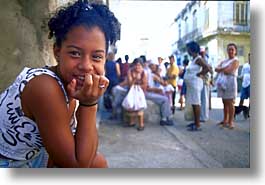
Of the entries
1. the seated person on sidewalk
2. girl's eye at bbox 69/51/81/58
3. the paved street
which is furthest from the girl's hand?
the seated person on sidewalk

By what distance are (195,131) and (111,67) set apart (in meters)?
0.51

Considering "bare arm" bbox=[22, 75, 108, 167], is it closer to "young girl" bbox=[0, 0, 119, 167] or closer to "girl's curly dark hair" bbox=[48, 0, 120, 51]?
"young girl" bbox=[0, 0, 119, 167]

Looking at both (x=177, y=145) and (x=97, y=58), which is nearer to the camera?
(x=97, y=58)

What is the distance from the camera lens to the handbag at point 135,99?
1.48 metres

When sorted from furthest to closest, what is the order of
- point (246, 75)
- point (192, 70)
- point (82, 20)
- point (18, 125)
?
1. point (192, 70)
2. point (246, 75)
3. point (82, 20)
4. point (18, 125)

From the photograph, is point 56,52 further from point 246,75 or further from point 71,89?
point 246,75

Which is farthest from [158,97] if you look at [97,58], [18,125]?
[18,125]

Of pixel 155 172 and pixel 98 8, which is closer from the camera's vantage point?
pixel 98 8

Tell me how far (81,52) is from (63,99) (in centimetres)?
20

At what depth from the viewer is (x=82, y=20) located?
2.94 feet

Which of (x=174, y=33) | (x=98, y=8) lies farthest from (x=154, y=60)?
(x=98, y=8)

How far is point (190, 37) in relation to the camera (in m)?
1.54

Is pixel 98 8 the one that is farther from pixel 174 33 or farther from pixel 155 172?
pixel 155 172

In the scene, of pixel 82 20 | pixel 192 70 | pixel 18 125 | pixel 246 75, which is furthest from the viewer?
pixel 192 70
